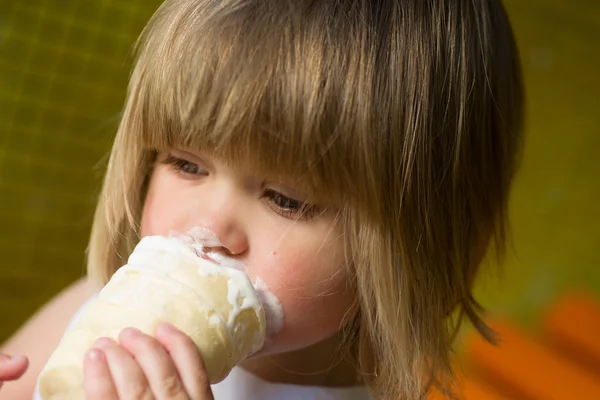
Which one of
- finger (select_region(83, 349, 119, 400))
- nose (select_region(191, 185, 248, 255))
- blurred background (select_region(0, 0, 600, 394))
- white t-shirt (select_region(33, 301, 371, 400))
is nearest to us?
finger (select_region(83, 349, 119, 400))

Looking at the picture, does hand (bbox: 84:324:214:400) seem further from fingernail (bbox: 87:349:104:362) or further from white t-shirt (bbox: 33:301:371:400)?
white t-shirt (bbox: 33:301:371:400)

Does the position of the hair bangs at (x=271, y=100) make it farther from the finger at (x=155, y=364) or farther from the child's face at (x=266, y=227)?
the finger at (x=155, y=364)

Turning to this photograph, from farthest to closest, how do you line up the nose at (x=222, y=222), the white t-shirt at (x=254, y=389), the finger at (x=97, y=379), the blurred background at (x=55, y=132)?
the blurred background at (x=55, y=132) < the white t-shirt at (x=254, y=389) < the nose at (x=222, y=222) < the finger at (x=97, y=379)

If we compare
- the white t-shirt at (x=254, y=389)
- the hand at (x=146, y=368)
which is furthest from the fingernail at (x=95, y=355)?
the white t-shirt at (x=254, y=389)

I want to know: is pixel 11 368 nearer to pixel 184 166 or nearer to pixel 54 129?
pixel 184 166

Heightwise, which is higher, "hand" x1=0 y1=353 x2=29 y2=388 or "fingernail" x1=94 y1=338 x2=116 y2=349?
"fingernail" x1=94 y1=338 x2=116 y2=349

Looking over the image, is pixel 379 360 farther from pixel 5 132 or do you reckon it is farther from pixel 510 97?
pixel 5 132

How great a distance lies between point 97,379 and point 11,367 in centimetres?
23

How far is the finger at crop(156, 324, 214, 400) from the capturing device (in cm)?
56

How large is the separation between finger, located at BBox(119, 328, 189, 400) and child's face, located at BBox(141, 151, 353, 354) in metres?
0.12

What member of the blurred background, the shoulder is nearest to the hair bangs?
the shoulder

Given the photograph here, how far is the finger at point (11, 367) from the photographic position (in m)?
0.71

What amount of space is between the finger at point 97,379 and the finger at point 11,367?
0.21 m

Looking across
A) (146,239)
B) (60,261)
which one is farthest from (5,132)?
(146,239)
